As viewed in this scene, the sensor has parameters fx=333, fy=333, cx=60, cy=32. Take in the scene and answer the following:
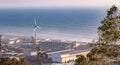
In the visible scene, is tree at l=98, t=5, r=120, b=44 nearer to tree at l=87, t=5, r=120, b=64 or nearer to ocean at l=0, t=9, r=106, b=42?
tree at l=87, t=5, r=120, b=64

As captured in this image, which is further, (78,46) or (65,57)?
(78,46)

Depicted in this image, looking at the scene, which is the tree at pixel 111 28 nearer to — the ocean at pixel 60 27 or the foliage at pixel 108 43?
the foliage at pixel 108 43

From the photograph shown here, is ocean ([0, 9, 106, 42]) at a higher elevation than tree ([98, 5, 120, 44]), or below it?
higher

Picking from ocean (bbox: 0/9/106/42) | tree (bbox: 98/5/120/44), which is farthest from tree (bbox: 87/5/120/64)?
ocean (bbox: 0/9/106/42)

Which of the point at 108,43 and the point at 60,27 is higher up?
→ the point at 60,27

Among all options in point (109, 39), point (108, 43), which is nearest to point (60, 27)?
point (108, 43)

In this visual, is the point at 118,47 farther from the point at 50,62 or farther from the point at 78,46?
the point at 78,46

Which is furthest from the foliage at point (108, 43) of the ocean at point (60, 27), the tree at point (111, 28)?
the ocean at point (60, 27)

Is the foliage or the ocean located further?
the ocean

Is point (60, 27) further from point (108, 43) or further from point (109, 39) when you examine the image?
point (109, 39)

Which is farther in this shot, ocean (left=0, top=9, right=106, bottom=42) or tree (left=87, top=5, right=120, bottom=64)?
ocean (left=0, top=9, right=106, bottom=42)

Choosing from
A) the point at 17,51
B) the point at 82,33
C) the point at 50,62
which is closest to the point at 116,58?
the point at 50,62
